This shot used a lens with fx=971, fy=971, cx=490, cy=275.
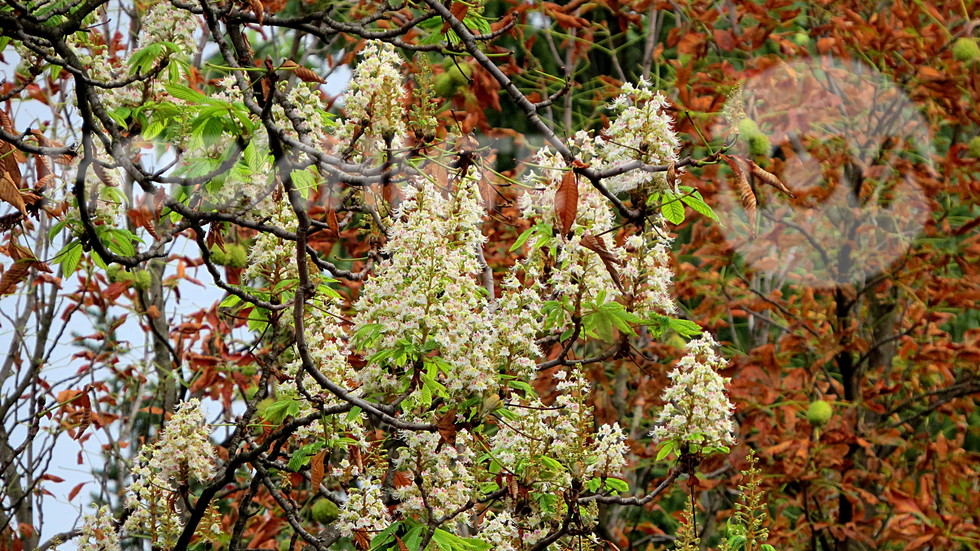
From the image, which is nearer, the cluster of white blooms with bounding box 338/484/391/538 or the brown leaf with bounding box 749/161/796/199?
the brown leaf with bounding box 749/161/796/199

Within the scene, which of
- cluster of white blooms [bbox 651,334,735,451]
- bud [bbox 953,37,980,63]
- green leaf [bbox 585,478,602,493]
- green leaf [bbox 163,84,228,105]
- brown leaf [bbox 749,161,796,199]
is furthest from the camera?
bud [bbox 953,37,980,63]

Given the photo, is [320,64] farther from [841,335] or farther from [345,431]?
[345,431]

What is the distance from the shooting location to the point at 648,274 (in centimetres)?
282

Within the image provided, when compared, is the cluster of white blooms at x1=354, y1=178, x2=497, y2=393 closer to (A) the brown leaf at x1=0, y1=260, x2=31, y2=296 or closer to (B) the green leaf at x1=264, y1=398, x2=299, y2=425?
(B) the green leaf at x1=264, y1=398, x2=299, y2=425

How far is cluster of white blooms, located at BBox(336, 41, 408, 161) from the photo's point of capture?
291 cm

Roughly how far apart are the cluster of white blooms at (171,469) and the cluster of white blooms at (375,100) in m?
0.99

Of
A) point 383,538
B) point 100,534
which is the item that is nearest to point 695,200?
point 383,538

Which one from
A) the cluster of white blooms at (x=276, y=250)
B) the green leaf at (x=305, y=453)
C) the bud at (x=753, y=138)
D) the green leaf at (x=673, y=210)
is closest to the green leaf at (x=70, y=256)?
the cluster of white blooms at (x=276, y=250)

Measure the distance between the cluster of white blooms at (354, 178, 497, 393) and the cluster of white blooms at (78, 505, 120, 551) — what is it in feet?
3.55

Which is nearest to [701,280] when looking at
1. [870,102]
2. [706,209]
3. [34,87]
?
[870,102]

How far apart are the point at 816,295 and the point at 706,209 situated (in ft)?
15.3

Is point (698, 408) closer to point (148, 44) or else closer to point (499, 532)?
point (499, 532)

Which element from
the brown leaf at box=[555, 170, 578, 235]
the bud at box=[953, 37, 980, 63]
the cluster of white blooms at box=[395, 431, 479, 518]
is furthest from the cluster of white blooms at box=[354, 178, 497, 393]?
the bud at box=[953, 37, 980, 63]

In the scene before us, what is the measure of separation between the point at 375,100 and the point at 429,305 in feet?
2.82
